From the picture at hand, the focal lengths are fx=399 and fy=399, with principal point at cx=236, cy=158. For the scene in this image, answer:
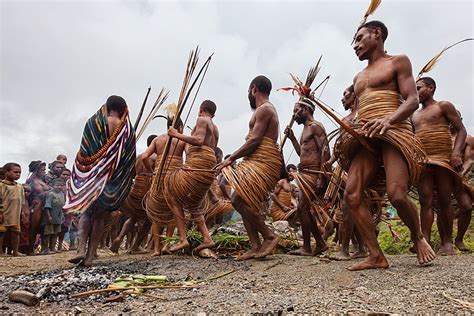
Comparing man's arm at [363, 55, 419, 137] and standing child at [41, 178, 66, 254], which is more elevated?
man's arm at [363, 55, 419, 137]

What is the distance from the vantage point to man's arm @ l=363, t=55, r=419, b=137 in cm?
294

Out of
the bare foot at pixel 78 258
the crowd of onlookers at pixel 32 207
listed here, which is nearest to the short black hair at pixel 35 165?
the crowd of onlookers at pixel 32 207

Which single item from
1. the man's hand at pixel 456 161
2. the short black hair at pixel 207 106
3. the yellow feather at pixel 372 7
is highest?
the yellow feather at pixel 372 7

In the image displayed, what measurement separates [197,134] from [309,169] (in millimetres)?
1452

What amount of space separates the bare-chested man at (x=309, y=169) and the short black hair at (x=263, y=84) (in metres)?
0.39

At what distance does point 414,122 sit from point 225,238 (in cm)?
274

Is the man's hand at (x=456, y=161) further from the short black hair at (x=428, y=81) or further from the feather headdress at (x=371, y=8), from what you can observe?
the feather headdress at (x=371, y=8)

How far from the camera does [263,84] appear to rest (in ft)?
15.1

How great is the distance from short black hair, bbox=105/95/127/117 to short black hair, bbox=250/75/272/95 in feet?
4.90

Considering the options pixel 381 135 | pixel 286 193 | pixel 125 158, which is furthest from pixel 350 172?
pixel 286 193

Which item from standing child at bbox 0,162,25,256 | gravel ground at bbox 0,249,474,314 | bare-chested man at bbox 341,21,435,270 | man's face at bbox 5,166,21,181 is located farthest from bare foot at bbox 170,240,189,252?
man's face at bbox 5,166,21,181

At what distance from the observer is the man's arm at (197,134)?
15.6ft

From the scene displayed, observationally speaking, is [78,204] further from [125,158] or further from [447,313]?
[447,313]

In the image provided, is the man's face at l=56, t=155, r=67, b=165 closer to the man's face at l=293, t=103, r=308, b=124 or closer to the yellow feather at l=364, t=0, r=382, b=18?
the man's face at l=293, t=103, r=308, b=124
